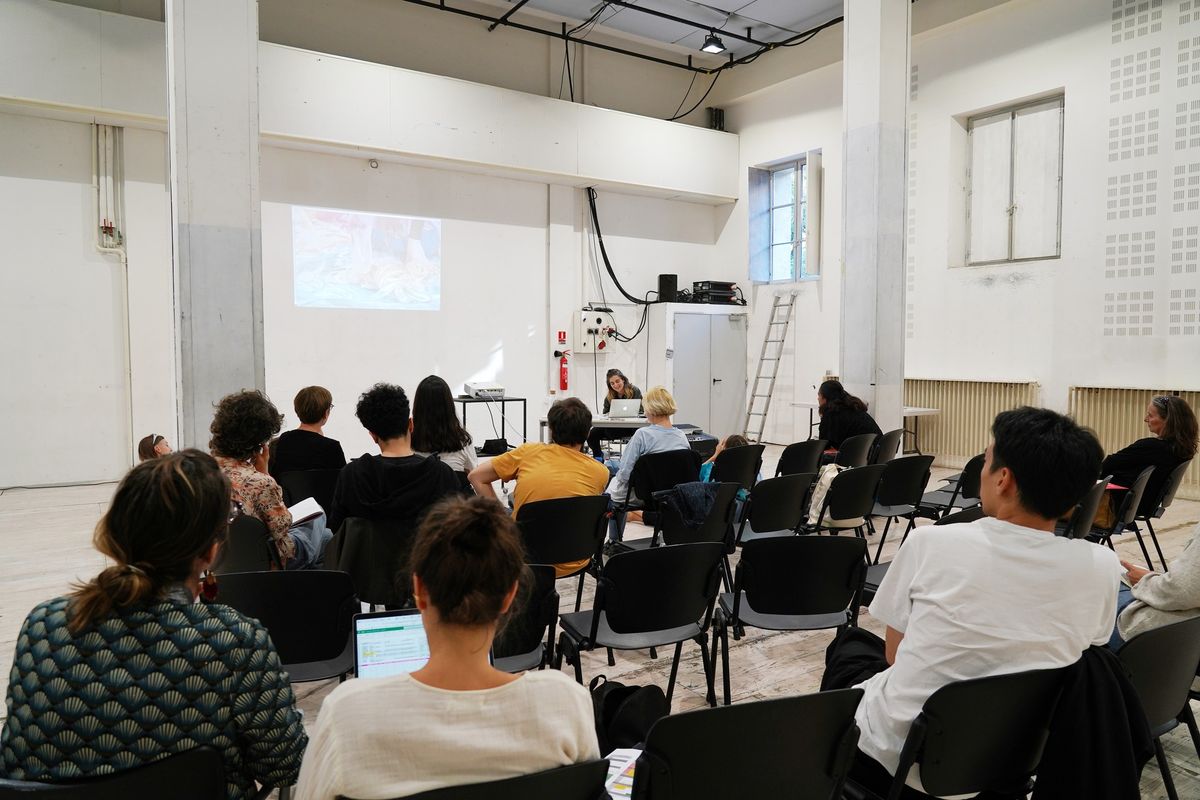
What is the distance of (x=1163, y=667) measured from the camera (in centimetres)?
179

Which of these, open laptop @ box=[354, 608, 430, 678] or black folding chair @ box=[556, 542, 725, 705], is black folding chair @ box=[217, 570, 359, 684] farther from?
black folding chair @ box=[556, 542, 725, 705]

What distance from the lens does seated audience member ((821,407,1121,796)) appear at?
157 cm

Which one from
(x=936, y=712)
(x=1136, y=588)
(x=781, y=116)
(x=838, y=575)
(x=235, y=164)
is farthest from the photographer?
(x=781, y=116)

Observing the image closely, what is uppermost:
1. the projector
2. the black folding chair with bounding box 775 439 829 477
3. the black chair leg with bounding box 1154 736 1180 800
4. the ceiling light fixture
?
the ceiling light fixture

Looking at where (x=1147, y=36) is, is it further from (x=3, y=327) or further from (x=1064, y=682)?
(x=3, y=327)

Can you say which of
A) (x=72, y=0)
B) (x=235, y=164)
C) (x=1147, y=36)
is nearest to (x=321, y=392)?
(x=235, y=164)

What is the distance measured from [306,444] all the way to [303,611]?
72.0 inches

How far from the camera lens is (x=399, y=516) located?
288 centimetres

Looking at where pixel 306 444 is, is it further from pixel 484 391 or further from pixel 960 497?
pixel 484 391

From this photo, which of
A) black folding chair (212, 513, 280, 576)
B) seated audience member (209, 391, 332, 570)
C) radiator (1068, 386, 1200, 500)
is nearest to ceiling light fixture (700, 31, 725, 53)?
radiator (1068, 386, 1200, 500)

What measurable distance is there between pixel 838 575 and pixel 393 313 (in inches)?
278

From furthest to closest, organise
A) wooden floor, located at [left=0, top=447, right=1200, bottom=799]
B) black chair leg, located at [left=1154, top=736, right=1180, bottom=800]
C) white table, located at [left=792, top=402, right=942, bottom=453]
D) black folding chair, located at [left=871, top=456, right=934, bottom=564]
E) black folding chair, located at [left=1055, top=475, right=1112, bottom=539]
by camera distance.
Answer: white table, located at [left=792, top=402, right=942, bottom=453], black folding chair, located at [left=871, top=456, right=934, bottom=564], black folding chair, located at [left=1055, top=475, right=1112, bottom=539], wooden floor, located at [left=0, top=447, right=1200, bottom=799], black chair leg, located at [left=1154, top=736, right=1180, bottom=800]

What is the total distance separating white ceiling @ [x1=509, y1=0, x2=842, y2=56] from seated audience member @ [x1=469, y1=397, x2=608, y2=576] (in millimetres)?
7284

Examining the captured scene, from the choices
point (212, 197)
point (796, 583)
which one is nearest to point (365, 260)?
point (212, 197)
